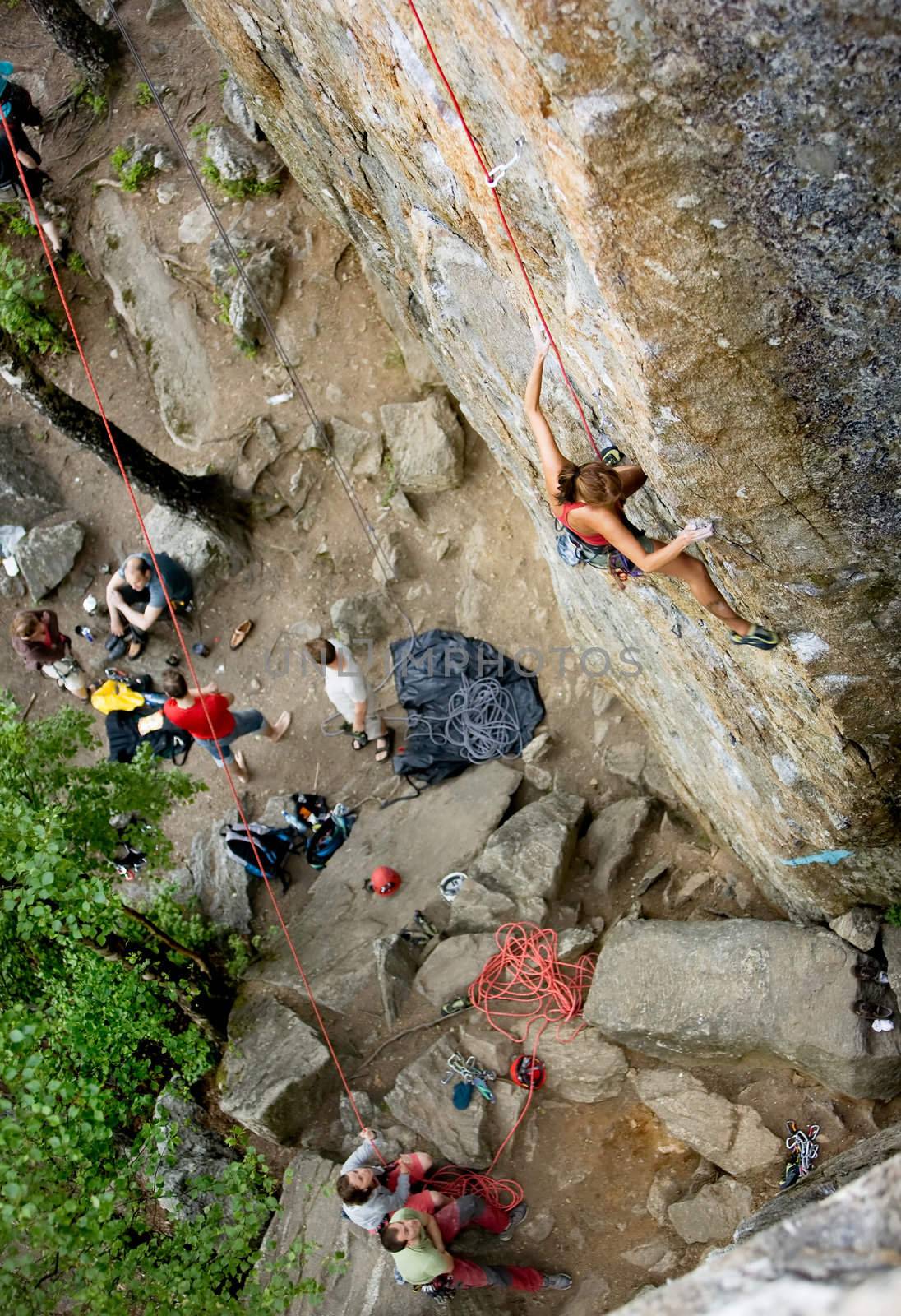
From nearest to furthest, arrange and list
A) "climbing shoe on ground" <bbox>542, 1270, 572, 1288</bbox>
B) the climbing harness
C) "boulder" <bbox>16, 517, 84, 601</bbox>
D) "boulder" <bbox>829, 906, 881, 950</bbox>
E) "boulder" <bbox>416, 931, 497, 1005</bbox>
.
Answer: "boulder" <bbox>829, 906, 881, 950</bbox>
"climbing shoe on ground" <bbox>542, 1270, 572, 1288</bbox>
the climbing harness
"boulder" <bbox>416, 931, 497, 1005</bbox>
"boulder" <bbox>16, 517, 84, 601</bbox>

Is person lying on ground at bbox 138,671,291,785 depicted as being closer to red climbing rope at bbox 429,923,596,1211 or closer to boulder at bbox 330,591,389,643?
boulder at bbox 330,591,389,643

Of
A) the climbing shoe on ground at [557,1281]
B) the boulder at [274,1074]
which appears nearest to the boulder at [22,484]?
the boulder at [274,1074]

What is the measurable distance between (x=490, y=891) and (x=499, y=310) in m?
4.25

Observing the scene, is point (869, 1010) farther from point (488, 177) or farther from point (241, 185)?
point (241, 185)

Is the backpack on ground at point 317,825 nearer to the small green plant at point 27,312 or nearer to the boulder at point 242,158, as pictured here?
the small green plant at point 27,312

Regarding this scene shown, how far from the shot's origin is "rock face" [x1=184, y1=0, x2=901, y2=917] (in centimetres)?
266

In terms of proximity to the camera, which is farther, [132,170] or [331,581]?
[132,170]

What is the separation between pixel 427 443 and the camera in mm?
9625

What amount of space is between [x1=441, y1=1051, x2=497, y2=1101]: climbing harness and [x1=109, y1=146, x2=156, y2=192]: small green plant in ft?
38.3

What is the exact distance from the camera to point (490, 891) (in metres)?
7.00

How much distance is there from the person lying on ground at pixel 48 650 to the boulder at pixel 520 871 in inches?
230

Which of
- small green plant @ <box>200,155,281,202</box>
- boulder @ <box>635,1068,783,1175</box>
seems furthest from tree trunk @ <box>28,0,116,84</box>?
boulder @ <box>635,1068,783,1175</box>

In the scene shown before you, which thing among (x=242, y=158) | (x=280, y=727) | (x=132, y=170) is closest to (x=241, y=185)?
(x=242, y=158)

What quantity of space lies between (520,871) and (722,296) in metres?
4.95
